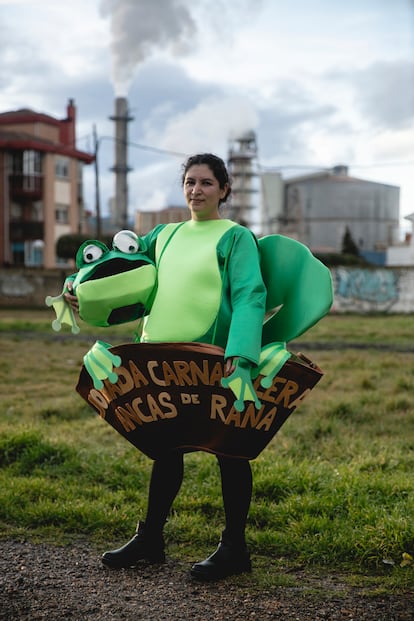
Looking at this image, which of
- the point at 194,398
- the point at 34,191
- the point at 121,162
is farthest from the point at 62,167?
the point at 194,398

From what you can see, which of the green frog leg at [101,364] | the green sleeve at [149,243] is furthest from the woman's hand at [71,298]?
the green sleeve at [149,243]

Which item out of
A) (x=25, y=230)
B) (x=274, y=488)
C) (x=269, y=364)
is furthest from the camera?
(x=25, y=230)

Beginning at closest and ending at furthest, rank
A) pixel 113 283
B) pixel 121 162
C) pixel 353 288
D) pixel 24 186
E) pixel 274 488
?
pixel 113 283 → pixel 274 488 → pixel 353 288 → pixel 24 186 → pixel 121 162

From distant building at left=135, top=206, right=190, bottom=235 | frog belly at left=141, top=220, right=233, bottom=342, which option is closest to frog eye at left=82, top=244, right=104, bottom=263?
frog belly at left=141, top=220, right=233, bottom=342

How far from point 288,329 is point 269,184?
55.5 m

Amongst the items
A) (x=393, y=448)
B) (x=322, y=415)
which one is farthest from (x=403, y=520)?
(x=322, y=415)

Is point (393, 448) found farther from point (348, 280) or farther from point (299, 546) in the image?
point (348, 280)

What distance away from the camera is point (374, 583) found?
130 inches

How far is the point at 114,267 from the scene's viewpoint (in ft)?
11.3

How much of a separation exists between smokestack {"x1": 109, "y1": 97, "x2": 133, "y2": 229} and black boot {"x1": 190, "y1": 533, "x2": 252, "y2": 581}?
4717 cm

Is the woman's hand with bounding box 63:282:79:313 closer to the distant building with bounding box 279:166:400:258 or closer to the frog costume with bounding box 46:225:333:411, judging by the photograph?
the frog costume with bounding box 46:225:333:411

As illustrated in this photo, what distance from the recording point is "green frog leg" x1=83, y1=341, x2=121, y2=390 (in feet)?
10.6

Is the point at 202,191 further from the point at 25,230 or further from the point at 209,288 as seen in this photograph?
the point at 25,230

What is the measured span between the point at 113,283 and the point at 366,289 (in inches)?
1046
